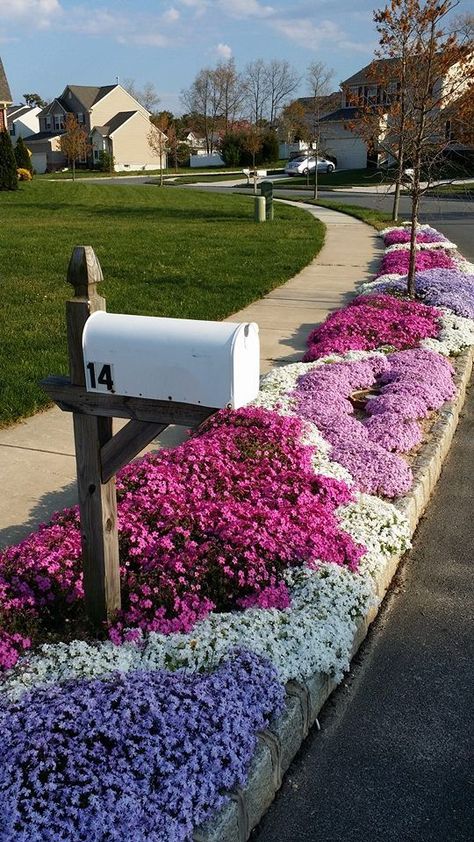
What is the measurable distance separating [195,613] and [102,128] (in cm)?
7599

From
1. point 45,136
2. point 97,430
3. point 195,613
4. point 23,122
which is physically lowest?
point 195,613

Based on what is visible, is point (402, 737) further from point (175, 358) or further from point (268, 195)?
point (268, 195)

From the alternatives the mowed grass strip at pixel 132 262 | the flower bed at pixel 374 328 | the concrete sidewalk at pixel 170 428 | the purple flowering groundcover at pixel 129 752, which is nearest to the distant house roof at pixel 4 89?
the mowed grass strip at pixel 132 262

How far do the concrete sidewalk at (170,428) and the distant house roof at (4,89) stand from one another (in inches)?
1399

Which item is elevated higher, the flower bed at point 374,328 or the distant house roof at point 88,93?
the distant house roof at point 88,93

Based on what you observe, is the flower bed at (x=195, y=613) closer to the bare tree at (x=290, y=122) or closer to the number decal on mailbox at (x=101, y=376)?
the number decal on mailbox at (x=101, y=376)

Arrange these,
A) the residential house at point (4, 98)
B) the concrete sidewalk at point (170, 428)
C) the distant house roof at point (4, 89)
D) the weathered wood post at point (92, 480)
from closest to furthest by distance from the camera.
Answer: the weathered wood post at point (92, 480), the concrete sidewalk at point (170, 428), the residential house at point (4, 98), the distant house roof at point (4, 89)

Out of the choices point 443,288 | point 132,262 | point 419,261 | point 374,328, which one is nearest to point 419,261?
point 419,261

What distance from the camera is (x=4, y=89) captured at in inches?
1850

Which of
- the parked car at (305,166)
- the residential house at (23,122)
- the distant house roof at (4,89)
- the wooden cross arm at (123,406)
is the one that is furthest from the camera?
the residential house at (23,122)

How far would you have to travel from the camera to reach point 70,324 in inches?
115

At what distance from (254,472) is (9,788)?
272 centimetres

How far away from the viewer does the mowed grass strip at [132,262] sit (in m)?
8.26

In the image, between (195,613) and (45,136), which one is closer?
(195,613)
